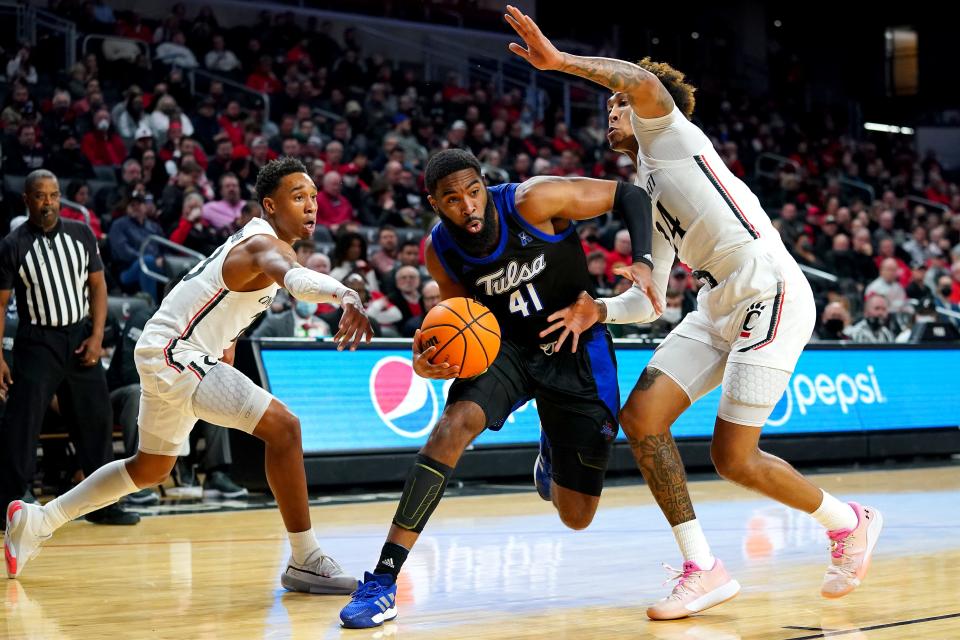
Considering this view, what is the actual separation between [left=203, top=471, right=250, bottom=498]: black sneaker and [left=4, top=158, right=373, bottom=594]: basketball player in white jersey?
145 inches

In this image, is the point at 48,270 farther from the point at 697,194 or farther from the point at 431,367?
the point at 697,194

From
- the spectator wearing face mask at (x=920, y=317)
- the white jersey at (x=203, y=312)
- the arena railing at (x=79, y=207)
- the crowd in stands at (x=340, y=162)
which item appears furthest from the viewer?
the spectator wearing face mask at (x=920, y=317)

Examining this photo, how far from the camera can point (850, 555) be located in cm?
495

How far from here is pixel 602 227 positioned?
56.2 ft

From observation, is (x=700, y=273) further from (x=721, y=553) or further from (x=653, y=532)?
(x=653, y=532)

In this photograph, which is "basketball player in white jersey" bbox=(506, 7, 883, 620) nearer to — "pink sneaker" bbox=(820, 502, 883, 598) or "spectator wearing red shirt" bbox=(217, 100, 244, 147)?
"pink sneaker" bbox=(820, 502, 883, 598)

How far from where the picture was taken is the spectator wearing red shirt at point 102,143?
14523 mm

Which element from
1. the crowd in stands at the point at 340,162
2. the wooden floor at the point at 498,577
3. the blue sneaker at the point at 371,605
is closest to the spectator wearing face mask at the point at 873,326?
the crowd in stands at the point at 340,162

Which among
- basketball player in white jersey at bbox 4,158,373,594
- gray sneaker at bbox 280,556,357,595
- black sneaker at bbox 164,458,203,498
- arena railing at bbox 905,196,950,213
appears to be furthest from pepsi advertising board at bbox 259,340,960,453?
arena railing at bbox 905,196,950,213

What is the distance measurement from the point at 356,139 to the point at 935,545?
12.0m

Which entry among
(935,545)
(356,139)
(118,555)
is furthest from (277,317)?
(356,139)

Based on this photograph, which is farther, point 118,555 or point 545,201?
point 118,555

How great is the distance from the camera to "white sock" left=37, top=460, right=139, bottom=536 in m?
5.62

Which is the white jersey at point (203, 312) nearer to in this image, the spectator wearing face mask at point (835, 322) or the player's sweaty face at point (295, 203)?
the player's sweaty face at point (295, 203)
